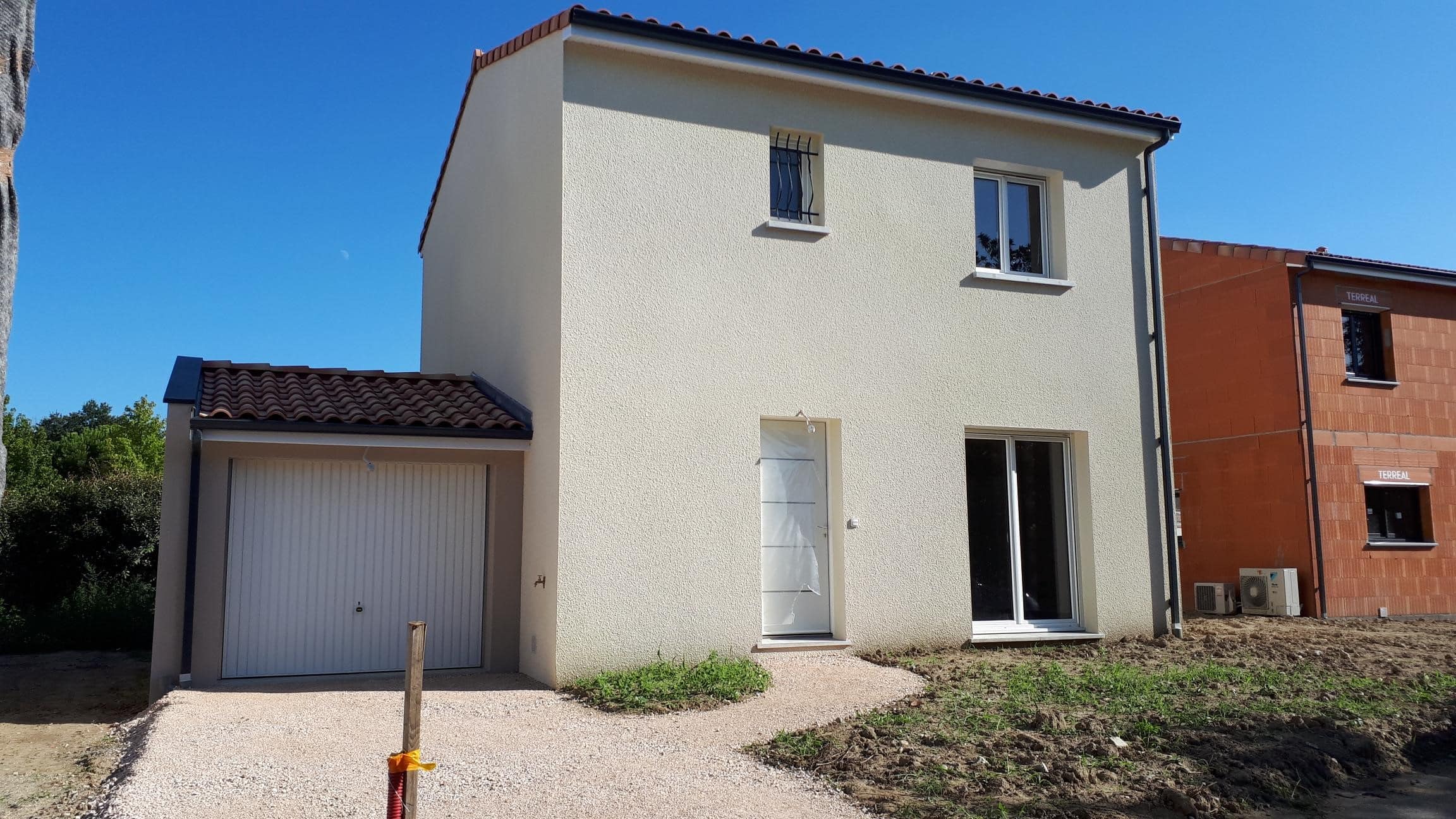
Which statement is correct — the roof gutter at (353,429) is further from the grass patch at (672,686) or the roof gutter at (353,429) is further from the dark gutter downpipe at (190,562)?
the grass patch at (672,686)

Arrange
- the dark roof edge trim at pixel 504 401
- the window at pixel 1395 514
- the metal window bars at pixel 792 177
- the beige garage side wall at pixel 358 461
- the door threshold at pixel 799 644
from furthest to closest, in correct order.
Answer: the window at pixel 1395 514 → the metal window bars at pixel 792 177 → the dark roof edge trim at pixel 504 401 → the door threshold at pixel 799 644 → the beige garage side wall at pixel 358 461

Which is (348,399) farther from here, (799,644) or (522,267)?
(799,644)

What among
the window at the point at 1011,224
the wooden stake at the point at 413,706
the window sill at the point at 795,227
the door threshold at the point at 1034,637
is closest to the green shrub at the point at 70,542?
the window sill at the point at 795,227

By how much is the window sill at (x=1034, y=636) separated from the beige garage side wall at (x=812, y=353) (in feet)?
0.55

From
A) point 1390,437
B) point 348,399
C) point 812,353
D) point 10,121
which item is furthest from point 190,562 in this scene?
point 1390,437

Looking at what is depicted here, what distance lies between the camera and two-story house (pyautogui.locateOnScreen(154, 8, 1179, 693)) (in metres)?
9.16

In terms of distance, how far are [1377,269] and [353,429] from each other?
47.6 feet

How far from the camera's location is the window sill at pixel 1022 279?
10859 millimetres

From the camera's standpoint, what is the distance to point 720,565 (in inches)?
370

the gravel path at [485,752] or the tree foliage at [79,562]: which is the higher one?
the tree foliage at [79,562]

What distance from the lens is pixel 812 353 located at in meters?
10.0

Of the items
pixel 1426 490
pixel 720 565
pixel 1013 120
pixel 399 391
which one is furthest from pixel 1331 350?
pixel 399 391

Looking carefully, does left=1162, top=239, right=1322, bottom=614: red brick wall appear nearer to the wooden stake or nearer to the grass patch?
the grass patch

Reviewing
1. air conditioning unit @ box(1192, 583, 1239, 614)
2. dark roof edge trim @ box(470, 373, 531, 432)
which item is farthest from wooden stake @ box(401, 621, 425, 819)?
air conditioning unit @ box(1192, 583, 1239, 614)
